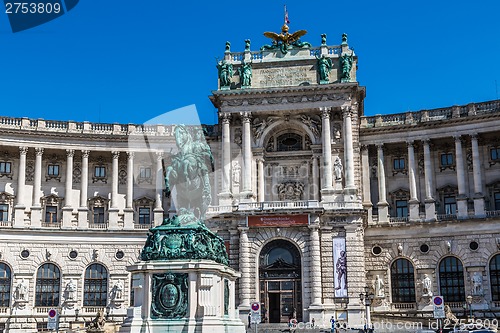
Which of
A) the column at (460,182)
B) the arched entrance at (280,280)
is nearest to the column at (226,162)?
the arched entrance at (280,280)

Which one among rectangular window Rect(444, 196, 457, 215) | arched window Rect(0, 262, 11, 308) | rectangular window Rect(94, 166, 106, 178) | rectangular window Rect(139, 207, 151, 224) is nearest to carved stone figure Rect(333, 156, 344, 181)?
rectangular window Rect(444, 196, 457, 215)

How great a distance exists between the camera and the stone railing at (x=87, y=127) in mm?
63844

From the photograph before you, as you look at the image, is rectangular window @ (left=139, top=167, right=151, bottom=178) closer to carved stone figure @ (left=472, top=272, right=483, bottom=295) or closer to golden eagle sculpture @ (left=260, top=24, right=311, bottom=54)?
golden eagle sculpture @ (left=260, top=24, right=311, bottom=54)

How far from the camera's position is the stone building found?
192ft

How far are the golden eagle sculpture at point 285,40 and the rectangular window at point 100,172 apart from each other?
18721 mm

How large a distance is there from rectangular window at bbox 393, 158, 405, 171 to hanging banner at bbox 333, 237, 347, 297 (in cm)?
1070

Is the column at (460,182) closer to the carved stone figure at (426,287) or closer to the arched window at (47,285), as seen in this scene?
the carved stone figure at (426,287)

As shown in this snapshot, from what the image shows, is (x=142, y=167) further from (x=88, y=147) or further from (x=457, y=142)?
(x=457, y=142)

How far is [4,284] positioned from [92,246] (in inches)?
313

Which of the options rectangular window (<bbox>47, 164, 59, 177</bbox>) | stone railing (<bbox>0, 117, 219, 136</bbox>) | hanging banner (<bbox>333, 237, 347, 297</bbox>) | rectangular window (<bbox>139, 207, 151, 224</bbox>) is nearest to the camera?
hanging banner (<bbox>333, 237, 347, 297</bbox>)

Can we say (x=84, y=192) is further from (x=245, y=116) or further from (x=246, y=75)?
(x=246, y=75)

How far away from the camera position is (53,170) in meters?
65.7

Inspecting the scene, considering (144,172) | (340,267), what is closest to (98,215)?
(144,172)

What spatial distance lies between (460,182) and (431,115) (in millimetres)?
6724
